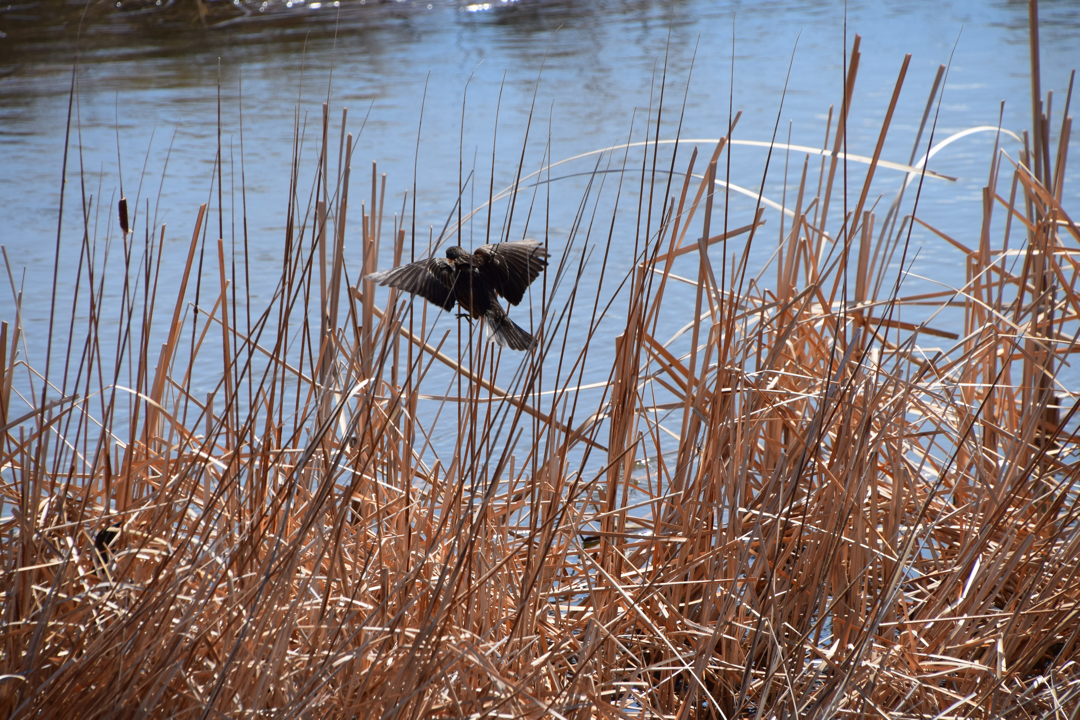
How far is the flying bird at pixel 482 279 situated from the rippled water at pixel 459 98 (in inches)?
32.2

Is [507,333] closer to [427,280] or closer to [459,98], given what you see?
[427,280]

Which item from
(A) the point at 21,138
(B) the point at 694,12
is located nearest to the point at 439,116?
(A) the point at 21,138

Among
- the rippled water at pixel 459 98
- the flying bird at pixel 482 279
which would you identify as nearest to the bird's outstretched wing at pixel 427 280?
the flying bird at pixel 482 279

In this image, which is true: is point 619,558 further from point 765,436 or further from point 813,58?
point 813,58

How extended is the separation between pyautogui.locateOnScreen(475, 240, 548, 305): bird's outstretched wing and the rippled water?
0.81 m

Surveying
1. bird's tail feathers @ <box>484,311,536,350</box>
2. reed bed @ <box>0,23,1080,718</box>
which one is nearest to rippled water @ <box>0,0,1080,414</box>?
reed bed @ <box>0,23,1080,718</box>

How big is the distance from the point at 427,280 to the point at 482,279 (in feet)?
0.18

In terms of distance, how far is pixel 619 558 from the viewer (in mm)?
886

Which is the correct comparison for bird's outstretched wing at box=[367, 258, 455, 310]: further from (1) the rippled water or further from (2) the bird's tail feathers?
(1) the rippled water

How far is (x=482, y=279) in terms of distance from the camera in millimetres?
710

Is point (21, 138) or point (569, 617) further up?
point (21, 138)

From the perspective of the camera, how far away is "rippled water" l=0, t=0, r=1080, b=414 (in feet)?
7.07

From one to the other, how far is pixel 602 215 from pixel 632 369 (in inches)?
59.0

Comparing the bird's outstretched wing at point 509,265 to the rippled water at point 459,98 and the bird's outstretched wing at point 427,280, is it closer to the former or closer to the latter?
the bird's outstretched wing at point 427,280
